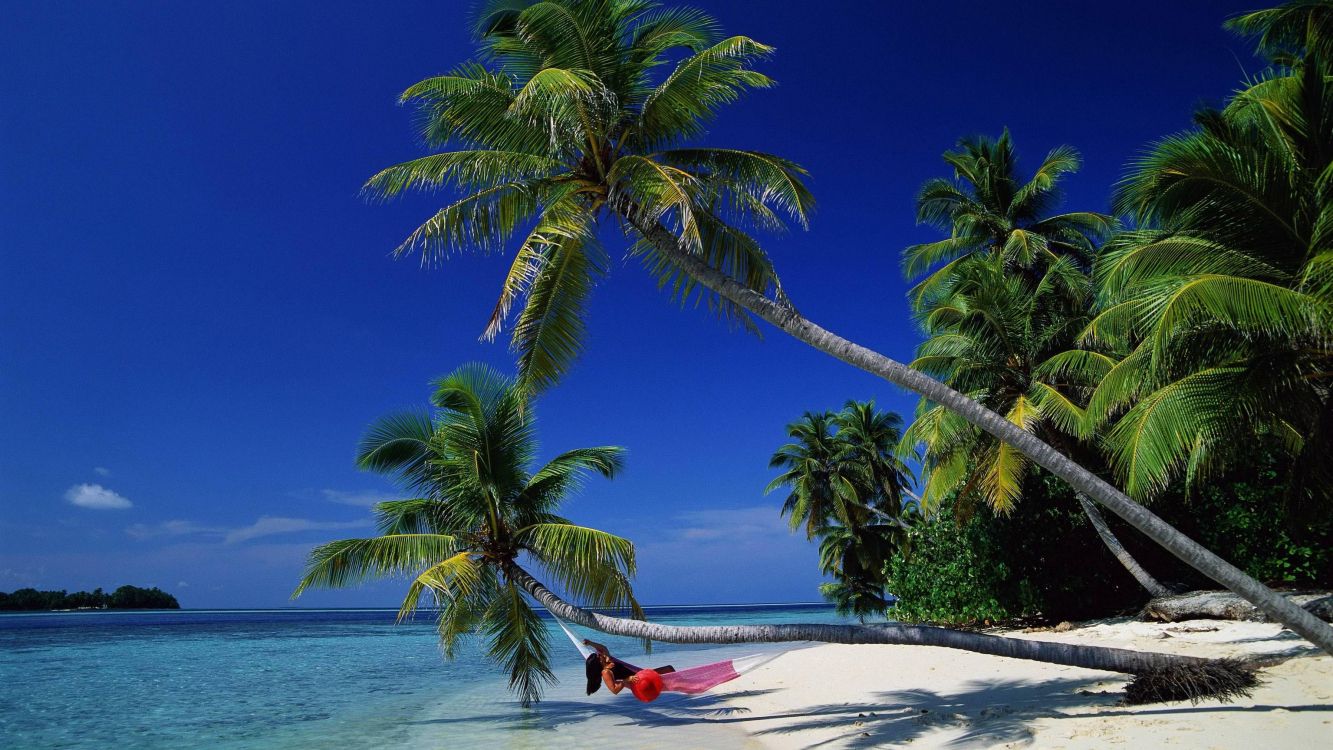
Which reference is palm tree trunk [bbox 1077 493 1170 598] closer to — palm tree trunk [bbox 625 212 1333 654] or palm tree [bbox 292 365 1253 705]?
palm tree trunk [bbox 625 212 1333 654]

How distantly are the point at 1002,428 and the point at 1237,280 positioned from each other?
1995 mm

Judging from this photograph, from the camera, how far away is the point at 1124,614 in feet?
39.8

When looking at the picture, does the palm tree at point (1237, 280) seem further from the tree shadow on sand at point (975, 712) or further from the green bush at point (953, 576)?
the green bush at point (953, 576)

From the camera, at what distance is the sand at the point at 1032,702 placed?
5.17 meters

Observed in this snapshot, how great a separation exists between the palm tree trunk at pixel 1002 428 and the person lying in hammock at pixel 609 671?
163 inches

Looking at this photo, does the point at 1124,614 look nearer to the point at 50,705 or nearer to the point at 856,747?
the point at 856,747

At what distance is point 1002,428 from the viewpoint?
5.75m

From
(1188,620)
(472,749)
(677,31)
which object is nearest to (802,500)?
(1188,620)

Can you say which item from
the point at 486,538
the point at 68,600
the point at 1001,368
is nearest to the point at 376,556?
the point at 486,538

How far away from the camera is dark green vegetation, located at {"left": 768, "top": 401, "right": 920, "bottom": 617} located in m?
24.5

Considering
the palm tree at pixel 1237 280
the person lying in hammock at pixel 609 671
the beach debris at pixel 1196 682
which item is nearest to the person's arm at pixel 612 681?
the person lying in hammock at pixel 609 671

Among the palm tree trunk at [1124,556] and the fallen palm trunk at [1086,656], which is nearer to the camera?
the fallen palm trunk at [1086,656]

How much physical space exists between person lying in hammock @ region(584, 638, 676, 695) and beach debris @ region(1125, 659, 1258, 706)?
4549mm

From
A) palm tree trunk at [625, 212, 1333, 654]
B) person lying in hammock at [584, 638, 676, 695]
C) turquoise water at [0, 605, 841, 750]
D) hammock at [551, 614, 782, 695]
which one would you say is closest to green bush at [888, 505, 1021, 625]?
turquoise water at [0, 605, 841, 750]
